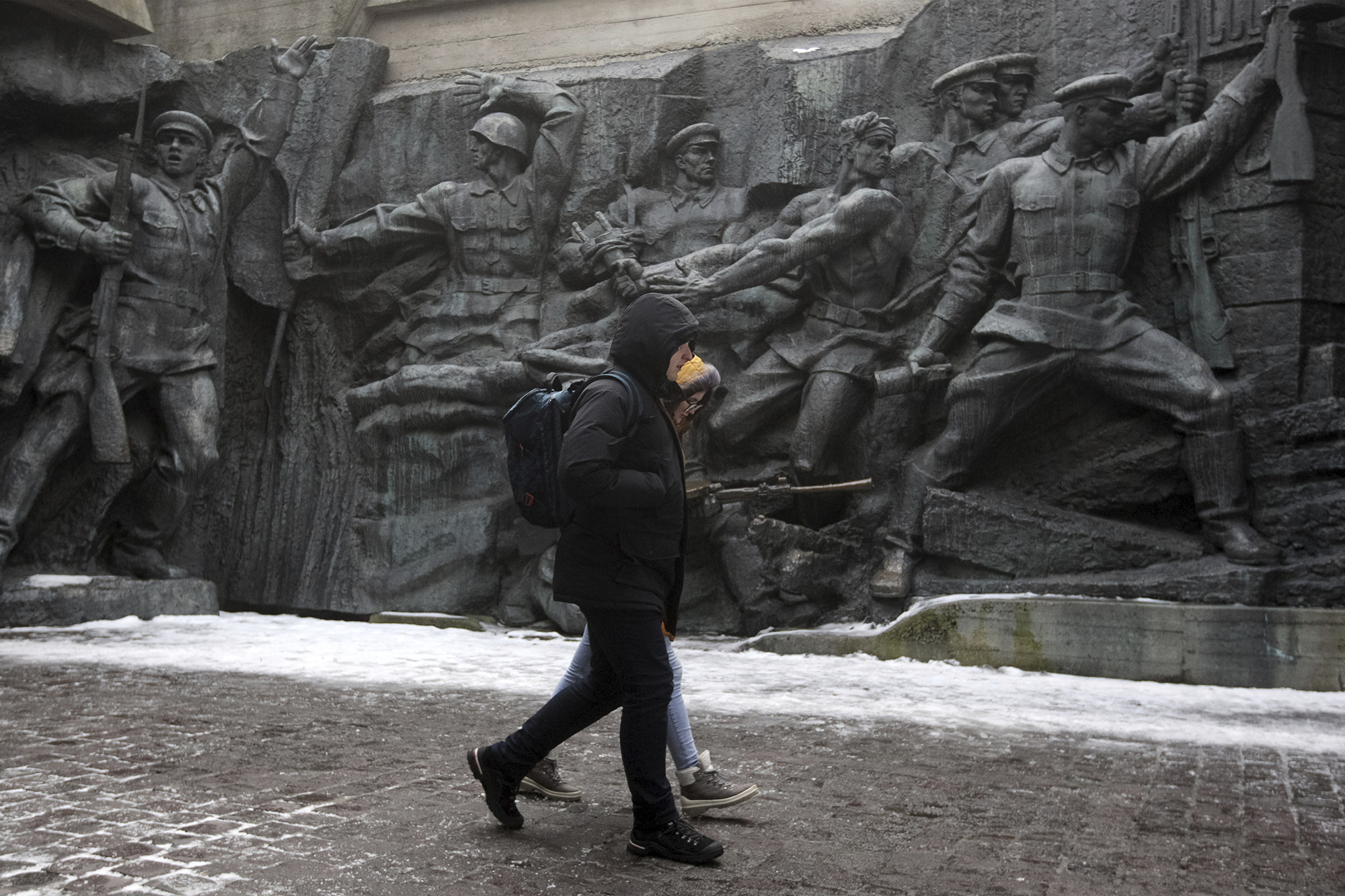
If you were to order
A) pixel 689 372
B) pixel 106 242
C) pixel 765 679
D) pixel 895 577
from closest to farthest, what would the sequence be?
pixel 689 372 < pixel 765 679 < pixel 895 577 < pixel 106 242

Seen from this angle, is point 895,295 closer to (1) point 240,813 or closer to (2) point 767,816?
(2) point 767,816

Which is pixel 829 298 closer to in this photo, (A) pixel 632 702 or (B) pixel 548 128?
(B) pixel 548 128

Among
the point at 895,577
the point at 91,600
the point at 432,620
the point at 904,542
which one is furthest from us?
the point at 432,620

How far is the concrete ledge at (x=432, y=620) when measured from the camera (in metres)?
8.41

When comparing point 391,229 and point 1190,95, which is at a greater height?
point 1190,95

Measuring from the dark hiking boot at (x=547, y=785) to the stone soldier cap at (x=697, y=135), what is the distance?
6.35 metres

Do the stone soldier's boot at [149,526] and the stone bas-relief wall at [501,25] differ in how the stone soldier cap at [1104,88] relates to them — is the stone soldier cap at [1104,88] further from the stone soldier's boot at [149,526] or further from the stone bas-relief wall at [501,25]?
the stone soldier's boot at [149,526]

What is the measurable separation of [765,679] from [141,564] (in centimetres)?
540

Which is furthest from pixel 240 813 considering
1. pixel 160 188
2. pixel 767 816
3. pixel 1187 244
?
pixel 160 188

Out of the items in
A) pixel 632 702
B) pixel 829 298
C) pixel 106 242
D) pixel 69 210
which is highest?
pixel 69 210

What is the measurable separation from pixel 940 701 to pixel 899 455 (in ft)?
8.37

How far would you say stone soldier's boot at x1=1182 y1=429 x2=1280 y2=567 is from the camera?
22.3 feet

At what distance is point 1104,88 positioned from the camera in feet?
23.7

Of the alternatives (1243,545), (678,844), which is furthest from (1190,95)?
(678,844)
